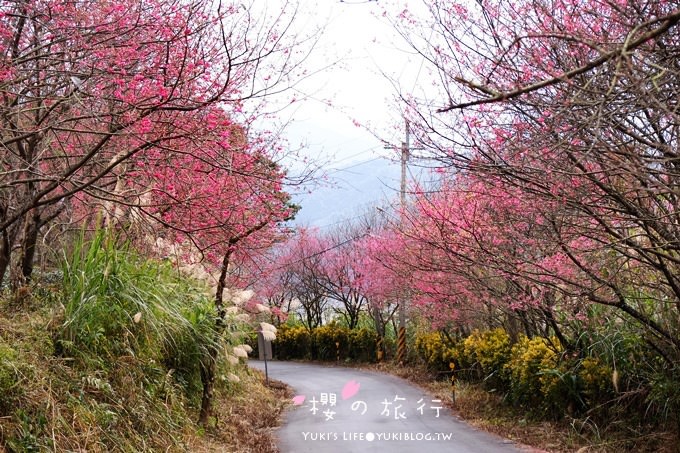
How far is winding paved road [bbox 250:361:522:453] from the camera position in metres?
10.2

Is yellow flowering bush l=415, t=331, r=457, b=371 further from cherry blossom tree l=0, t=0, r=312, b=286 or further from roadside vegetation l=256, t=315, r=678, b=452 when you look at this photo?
cherry blossom tree l=0, t=0, r=312, b=286

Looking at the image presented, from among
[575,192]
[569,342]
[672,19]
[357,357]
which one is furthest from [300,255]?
[672,19]

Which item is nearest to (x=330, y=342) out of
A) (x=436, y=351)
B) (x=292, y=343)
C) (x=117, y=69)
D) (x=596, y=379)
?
(x=292, y=343)

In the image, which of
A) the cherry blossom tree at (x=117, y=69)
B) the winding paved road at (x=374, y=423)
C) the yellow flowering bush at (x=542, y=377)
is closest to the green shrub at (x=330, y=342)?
the winding paved road at (x=374, y=423)

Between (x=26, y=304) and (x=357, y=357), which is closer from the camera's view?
(x=26, y=304)

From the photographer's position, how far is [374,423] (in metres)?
12.4

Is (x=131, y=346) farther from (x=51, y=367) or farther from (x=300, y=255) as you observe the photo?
(x=300, y=255)

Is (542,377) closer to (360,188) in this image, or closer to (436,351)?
(436,351)

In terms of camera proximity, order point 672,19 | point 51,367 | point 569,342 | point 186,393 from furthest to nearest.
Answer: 1. point 569,342
2. point 186,393
3. point 51,367
4. point 672,19

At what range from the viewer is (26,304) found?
772cm

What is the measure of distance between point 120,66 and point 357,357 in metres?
23.3

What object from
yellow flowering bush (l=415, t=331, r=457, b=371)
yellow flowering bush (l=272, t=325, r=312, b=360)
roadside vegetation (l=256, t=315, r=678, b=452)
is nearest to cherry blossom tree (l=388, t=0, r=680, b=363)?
roadside vegetation (l=256, t=315, r=678, b=452)

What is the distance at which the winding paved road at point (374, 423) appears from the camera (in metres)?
10.2

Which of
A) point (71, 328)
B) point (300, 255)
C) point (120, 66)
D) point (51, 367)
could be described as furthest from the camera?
point (300, 255)
